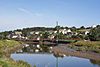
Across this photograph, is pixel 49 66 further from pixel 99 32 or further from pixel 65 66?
pixel 99 32

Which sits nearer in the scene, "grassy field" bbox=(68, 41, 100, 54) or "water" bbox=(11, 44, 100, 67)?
"water" bbox=(11, 44, 100, 67)

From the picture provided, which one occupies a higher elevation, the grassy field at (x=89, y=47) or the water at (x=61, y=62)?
the water at (x=61, y=62)

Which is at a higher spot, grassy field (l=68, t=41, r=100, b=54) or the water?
the water

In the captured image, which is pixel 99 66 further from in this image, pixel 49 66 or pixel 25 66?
pixel 25 66

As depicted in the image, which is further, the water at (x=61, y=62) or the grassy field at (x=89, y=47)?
the grassy field at (x=89, y=47)

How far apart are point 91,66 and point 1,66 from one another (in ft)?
A: 79.6

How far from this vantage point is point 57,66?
45.1m

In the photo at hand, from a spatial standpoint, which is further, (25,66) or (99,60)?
(99,60)

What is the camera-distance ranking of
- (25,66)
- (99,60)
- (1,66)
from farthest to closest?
1. (99,60)
2. (25,66)
3. (1,66)

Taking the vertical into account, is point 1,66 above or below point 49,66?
above

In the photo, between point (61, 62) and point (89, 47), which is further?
point (89, 47)

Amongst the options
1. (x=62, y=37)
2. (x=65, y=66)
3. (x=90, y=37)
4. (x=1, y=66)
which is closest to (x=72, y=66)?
(x=65, y=66)

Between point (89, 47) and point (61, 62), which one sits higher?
point (61, 62)

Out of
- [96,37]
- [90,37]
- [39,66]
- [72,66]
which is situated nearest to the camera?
[39,66]
